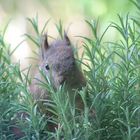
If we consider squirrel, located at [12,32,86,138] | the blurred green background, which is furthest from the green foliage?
the blurred green background

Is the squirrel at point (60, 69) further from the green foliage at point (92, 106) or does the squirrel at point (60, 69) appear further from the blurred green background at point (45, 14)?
the blurred green background at point (45, 14)

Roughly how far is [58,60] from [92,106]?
11.0 inches

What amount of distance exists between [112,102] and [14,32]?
1.94m

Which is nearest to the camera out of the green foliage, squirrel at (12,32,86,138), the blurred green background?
the green foliage

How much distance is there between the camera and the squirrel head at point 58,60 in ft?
3.48

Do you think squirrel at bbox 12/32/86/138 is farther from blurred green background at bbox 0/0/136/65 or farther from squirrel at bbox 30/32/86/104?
blurred green background at bbox 0/0/136/65

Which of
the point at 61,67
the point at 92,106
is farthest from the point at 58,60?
the point at 92,106

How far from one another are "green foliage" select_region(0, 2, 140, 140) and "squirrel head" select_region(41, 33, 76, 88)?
0.10 m

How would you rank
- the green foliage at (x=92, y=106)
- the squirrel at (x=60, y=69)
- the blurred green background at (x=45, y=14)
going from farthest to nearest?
the blurred green background at (x=45, y=14), the squirrel at (x=60, y=69), the green foliage at (x=92, y=106)

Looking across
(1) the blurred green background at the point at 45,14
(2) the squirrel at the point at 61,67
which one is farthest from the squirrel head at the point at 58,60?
(1) the blurred green background at the point at 45,14

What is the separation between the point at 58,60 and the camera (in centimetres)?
114

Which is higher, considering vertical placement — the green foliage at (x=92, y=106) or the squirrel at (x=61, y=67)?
the squirrel at (x=61, y=67)

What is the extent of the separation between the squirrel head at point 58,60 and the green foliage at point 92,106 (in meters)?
0.10

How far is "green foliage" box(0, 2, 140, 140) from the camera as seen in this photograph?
829 millimetres
